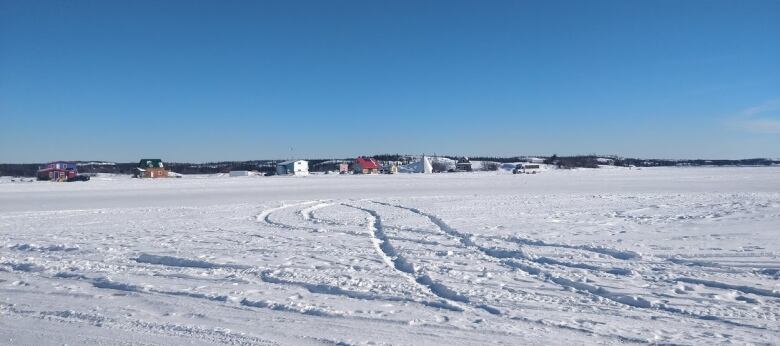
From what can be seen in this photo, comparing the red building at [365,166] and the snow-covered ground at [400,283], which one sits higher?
the red building at [365,166]

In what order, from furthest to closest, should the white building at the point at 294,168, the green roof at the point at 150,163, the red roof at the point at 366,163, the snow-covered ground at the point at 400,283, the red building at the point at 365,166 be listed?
the red roof at the point at 366,163
the red building at the point at 365,166
the white building at the point at 294,168
the green roof at the point at 150,163
the snow-covered ground at the point at 400,283

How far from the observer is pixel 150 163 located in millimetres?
77062

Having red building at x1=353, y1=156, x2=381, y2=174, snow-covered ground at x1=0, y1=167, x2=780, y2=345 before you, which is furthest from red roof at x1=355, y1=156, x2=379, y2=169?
snow-covered ground at x1=0, y1=167, x2=780, y2=345

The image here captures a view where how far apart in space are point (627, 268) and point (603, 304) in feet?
6.44

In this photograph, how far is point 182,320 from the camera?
507 centimetres

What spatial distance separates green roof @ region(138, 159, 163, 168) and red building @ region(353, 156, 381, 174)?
29.2 metres

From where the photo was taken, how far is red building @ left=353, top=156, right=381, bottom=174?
83.1 meters

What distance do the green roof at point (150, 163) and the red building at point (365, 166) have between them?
95.9ft

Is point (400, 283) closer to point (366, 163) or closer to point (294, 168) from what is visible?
point (294, 168)

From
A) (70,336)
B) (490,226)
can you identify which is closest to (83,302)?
(70,336)

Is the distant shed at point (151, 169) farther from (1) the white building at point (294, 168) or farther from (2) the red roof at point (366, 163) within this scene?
(2) the red roof at point (366, 163)

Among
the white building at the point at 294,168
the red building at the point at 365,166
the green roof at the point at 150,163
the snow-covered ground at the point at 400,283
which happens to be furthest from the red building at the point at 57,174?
the snow-covered ground at the point at 400,283

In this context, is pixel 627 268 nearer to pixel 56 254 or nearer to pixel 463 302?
pixel 463 302

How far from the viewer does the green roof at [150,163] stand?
76531 mm
